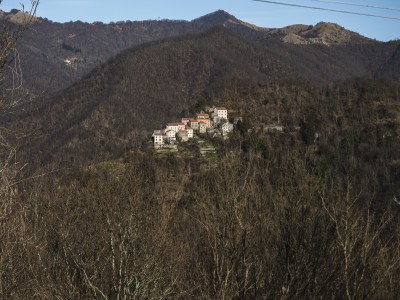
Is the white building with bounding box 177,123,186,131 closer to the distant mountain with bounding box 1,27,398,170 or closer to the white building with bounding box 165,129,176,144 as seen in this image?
the white building with bounding box 165,129,176,144

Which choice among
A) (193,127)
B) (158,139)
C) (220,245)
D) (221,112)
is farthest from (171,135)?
(220,245)

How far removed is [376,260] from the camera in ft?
27.2

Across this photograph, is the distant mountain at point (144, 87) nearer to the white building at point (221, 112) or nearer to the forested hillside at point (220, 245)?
the white building at point (221, 112)

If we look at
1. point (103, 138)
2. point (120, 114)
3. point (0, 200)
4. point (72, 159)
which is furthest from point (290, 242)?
point (120, 114)

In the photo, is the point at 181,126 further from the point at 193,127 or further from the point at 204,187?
the point at 204,187

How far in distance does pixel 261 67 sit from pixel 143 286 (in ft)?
477

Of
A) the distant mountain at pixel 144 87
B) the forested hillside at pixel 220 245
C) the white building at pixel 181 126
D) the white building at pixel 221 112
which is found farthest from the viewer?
the distant mountain at pixel 144 87

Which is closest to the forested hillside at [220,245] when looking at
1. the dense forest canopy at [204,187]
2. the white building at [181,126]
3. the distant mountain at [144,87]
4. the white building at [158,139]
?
the dense forest canopy at [204,187]

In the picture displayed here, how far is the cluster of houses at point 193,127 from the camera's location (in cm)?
6400

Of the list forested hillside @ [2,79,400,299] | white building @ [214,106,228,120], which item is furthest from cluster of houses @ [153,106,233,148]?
forested hillside @ [2,79,400,299]

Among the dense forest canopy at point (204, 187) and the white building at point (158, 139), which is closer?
the dense forest canopy at point (204, 187)

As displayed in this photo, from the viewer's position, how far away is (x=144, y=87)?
5689 inches

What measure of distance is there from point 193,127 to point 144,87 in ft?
260

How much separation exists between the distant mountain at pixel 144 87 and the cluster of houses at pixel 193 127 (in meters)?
22.2
